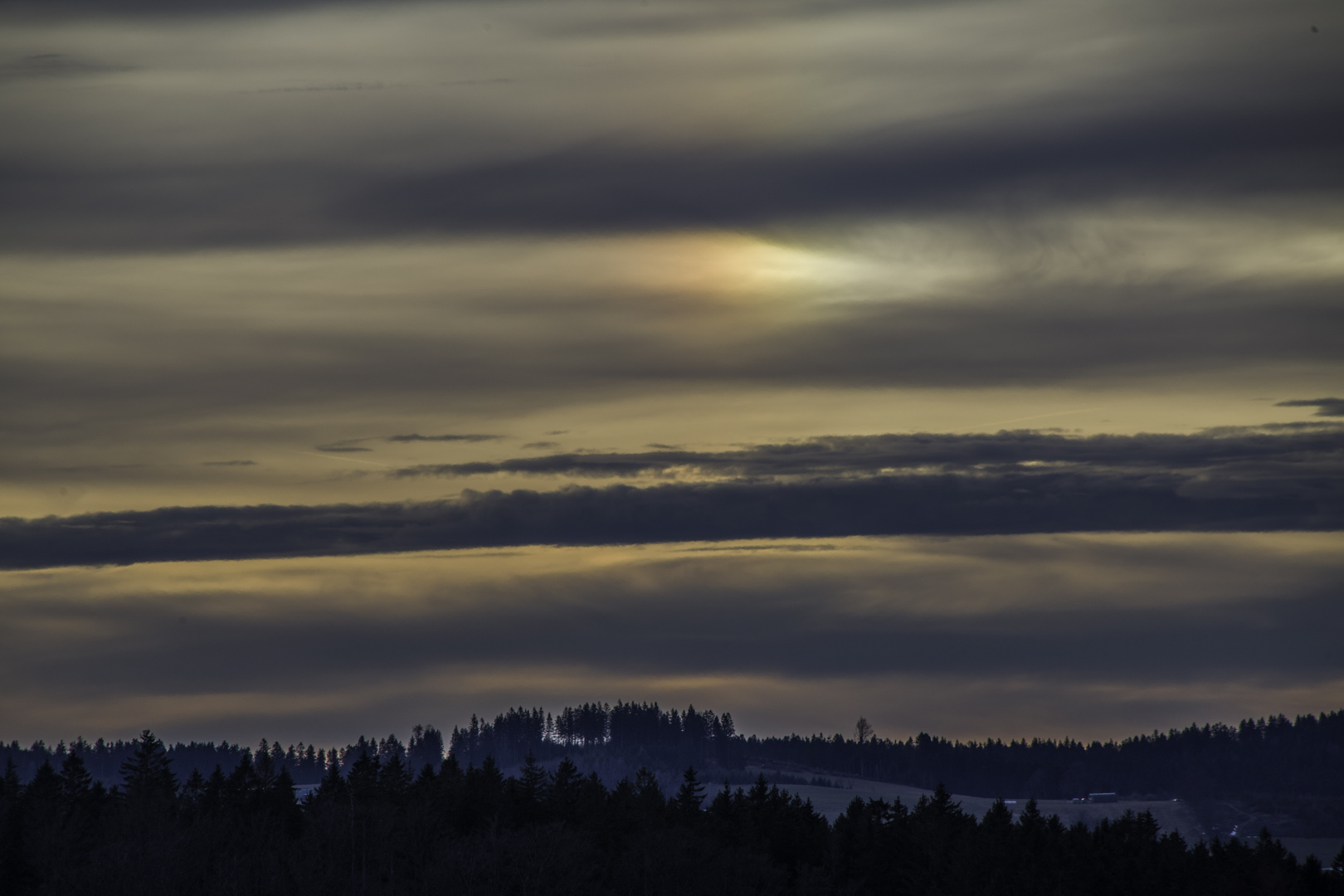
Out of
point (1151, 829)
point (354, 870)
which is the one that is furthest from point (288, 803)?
point (1151, 829)

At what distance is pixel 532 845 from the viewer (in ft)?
424

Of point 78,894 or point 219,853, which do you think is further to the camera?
point 219,853

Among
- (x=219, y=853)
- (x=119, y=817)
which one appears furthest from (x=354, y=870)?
(x=119, y=817)

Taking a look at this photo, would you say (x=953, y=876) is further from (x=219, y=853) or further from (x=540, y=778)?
(x=219, y=853)

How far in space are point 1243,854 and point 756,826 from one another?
173 feet

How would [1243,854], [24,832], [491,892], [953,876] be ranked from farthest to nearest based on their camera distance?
[1243,854] → [953,876] → [24,832] → [491,892]

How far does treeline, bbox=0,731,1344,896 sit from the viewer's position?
12688 centimetres

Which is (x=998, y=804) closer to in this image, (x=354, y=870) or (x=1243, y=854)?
(x=1243, y=854)

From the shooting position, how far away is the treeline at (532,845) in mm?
126875

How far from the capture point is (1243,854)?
15475 centimetres

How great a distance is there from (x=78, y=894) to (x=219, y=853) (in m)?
17.3

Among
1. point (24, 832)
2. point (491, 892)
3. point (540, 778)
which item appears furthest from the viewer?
point (540, 778)

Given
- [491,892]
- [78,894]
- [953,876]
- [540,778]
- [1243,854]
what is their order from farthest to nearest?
[540,778] < [1243,854] < [953,876] < [491,892] < [78,894]

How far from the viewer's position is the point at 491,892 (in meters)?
125
